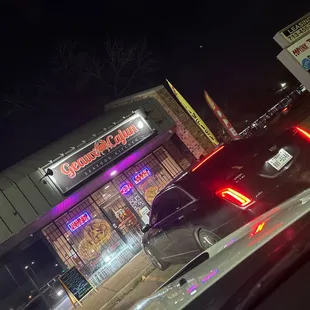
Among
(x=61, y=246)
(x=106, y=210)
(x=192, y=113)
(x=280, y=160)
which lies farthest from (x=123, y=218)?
(x=280, y=160)

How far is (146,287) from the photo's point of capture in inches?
325

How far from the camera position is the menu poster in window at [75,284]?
30.6 ft

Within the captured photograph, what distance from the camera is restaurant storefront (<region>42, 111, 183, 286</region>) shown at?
42.6 feet

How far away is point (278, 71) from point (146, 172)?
48.6 feet

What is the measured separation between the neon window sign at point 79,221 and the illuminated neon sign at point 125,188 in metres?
1.86

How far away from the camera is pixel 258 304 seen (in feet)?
7.20

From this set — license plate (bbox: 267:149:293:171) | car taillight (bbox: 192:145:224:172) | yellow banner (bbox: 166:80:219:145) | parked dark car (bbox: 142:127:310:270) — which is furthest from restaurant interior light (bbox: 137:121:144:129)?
license plate (bbox: 267:149:293:171)

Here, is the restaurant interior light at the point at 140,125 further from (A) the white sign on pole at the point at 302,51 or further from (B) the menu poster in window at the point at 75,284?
(B) the menu poster in window at the point at 75,284

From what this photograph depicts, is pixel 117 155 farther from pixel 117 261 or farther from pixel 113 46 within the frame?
pixel 113 46

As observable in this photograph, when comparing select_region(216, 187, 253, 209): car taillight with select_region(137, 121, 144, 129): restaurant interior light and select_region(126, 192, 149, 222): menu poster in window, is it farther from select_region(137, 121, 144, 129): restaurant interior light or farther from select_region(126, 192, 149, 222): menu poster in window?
select_region(126, 192, 149, 222): menu poster in window

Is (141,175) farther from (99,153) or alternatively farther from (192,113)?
(192,113)

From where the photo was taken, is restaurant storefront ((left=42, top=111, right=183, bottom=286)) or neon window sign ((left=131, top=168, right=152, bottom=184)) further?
neon window sign ((left=131, top=168, right=152, bottom=184))

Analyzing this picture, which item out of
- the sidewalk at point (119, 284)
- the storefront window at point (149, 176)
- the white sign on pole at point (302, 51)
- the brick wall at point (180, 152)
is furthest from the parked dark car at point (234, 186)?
the brick wall at point (180, 152)

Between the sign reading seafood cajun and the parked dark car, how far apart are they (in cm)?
675
